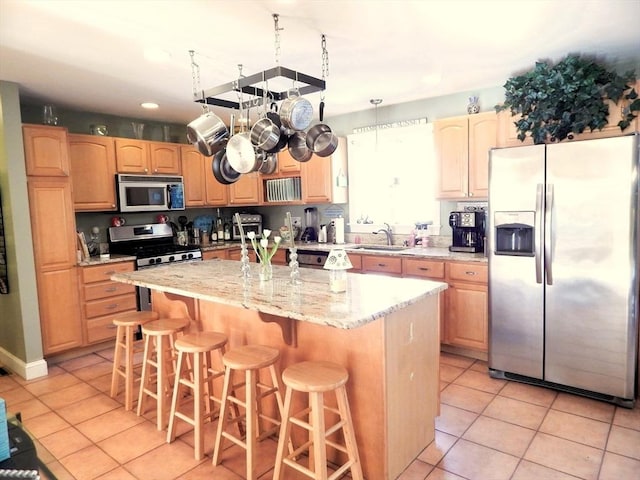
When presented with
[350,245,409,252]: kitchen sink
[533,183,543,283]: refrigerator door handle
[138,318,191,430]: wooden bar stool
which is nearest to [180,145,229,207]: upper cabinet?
[350,245,409,252]: kitchen sink

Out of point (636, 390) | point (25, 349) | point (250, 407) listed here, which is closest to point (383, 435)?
point (250, 407)

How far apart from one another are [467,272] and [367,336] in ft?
6.19

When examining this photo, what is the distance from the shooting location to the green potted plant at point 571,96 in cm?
290

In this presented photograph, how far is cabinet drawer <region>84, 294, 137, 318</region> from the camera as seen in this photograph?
411 cm

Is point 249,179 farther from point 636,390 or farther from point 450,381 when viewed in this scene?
point 636,390

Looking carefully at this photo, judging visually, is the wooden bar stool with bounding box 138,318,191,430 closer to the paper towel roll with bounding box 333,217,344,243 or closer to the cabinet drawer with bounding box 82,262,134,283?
the cabinet drawer with bounding box 82,262,134,283

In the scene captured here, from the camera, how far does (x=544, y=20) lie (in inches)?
98.3

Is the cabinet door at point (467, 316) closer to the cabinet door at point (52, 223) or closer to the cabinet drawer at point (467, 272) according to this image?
the cabinet drawer at point (467, 272)

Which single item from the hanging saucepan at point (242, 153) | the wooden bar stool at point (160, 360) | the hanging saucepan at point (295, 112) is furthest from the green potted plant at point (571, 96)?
the wooden bar stool at point (160, 360)

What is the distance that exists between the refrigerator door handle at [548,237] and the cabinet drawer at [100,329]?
4.06m

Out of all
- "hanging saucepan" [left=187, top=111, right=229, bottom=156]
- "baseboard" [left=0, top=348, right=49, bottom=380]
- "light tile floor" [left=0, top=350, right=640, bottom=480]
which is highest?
"hanging saucepan" [left=187, top=111, right=229, bottom=156]

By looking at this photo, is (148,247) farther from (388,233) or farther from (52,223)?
(388,233)

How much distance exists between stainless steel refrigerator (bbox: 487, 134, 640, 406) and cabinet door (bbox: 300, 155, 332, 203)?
217 centimetres

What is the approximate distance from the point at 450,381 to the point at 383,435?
58.2 inches
